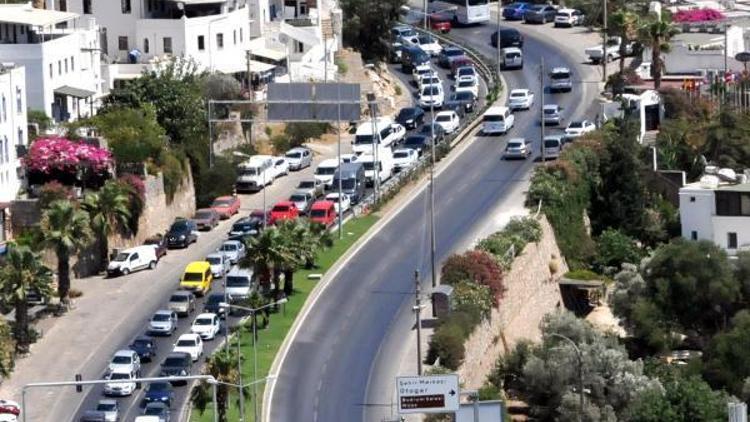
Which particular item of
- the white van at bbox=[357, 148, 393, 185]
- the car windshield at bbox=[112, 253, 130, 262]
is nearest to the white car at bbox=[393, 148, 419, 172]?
the white van at bbox=[357, 148, 393, 185]

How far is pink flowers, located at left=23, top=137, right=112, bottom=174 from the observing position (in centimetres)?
12500

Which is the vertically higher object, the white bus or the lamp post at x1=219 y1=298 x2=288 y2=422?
the white bus

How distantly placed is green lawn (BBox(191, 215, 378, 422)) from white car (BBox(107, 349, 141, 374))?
395 cm

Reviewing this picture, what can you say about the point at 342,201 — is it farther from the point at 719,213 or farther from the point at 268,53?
the point at 268,53

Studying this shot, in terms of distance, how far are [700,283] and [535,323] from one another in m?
7.17

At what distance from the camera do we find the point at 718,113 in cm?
15000

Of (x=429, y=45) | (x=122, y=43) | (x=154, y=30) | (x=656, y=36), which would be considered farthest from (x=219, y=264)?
(x=429, y=45)

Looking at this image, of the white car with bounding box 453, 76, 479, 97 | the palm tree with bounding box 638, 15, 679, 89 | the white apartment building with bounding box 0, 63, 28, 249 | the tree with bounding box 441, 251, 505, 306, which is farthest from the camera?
the palm tree with bounding box 638, 15, 679, 89

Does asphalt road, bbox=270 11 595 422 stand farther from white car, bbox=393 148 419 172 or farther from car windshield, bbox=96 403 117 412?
car windshield, bbox=96 403 117 412

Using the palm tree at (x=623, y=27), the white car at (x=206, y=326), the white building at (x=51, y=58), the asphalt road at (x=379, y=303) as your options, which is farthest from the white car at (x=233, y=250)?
the palm tree at (x=623, y=27)

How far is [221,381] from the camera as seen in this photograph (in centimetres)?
10062

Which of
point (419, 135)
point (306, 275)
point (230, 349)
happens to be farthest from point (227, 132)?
point (230, 349)

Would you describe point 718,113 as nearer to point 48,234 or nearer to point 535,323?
point 535,323

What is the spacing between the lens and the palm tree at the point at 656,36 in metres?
163
